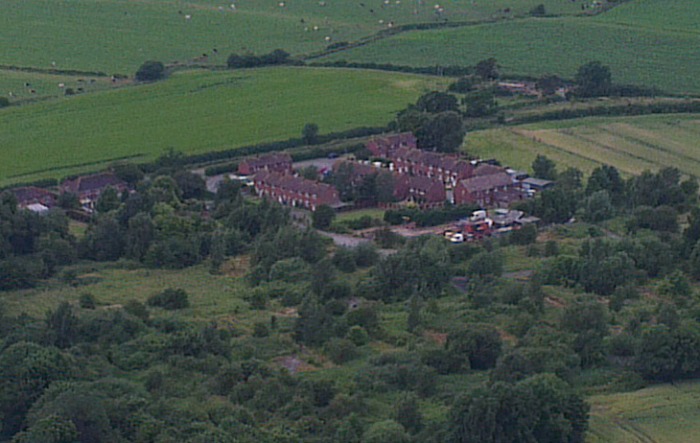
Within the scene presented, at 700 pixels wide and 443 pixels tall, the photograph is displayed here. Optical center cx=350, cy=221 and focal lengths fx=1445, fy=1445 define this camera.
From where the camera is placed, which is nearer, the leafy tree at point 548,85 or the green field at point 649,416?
the green field at point 649,416

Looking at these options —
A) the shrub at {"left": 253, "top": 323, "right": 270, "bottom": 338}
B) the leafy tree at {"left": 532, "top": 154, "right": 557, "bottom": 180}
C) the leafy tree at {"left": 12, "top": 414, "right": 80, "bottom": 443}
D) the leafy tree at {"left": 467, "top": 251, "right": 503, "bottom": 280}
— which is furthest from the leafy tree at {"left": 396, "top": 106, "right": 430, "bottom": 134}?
the leafy tree at {"left": 12, "top": 414, "right": 80, "bottom": 443}

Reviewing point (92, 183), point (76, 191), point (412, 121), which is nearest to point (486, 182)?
point (412, 121)

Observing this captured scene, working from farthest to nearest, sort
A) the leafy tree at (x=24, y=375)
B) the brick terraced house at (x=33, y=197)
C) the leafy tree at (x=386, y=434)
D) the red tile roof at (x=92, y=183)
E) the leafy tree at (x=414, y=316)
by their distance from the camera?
the red tile roof at (x=92, y=183), the brick terraced house at (x=33, y=197), the leafy tree at (x=414, y=316), the leafy tree at (x=24, y=375), the leafy tree at (x=386, y=434)

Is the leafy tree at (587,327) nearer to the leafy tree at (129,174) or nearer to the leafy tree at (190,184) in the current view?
the leafy tree at (190,184)

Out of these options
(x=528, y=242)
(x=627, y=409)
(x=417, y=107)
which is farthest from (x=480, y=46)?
(x=627, y=409)

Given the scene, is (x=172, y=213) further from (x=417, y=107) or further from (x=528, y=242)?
(x=417, y=107)

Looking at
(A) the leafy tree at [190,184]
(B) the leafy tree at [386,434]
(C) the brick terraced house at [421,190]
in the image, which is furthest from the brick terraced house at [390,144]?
(B) the leafy tree at [386,434]

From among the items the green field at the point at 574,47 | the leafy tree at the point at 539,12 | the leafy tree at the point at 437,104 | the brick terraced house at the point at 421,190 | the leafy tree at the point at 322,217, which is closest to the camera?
the leafy tree at the point at 322,217
